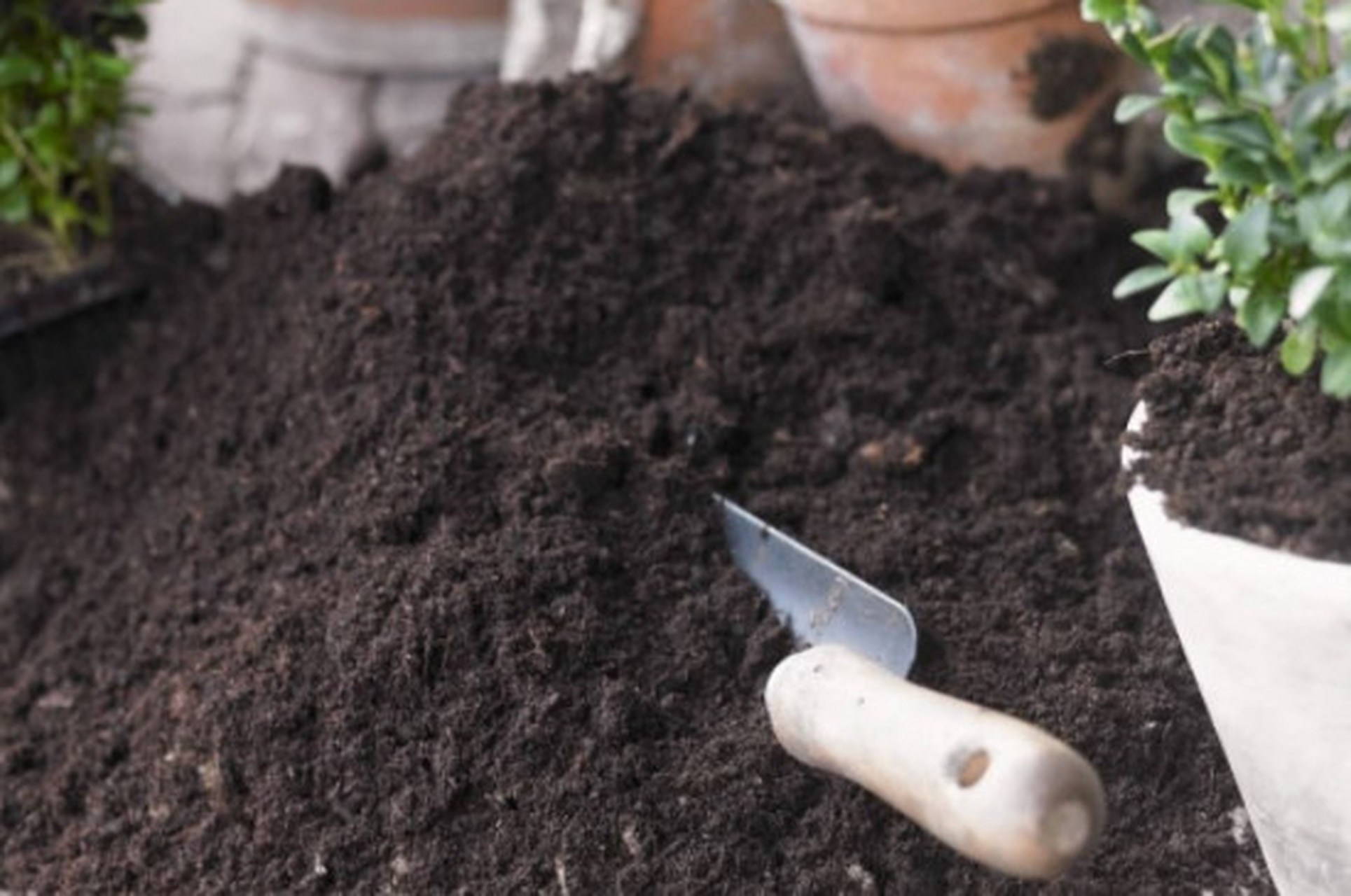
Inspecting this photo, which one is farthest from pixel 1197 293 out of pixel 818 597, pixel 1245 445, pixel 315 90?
pixel 315 90

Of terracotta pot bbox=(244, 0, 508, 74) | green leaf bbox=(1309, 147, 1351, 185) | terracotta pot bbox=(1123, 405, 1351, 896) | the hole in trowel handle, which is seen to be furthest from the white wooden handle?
terracotta pot bbox=(244, 0, 508, 74)

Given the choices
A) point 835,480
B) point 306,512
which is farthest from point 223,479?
point 835,480

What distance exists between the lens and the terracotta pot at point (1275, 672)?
4.45 feet

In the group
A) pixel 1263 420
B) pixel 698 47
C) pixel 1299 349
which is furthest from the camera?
pixel 698 47

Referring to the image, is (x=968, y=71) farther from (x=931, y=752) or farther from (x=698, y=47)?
(x=931, y=752)

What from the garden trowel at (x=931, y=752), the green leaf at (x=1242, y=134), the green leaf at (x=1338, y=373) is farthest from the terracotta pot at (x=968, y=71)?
the green leaf at (x=1338, y=373)

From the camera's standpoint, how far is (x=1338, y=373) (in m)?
1.34

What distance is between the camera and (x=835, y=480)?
205 cm

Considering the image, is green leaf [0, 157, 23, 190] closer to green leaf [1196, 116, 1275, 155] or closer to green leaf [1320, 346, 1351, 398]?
green leaf [1196, 116, 1275, 155]

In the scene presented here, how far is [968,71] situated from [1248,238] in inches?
43.7

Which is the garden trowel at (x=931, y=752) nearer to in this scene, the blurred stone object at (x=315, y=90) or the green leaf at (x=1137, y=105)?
the green leaf at (x=1137, y=105)

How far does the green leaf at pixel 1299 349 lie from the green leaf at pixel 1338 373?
0.02 m

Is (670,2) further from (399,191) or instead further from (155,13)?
(155,13)

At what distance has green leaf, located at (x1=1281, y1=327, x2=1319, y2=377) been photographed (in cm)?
138
